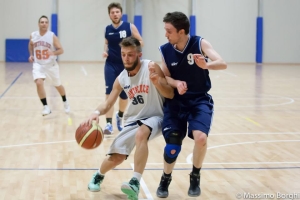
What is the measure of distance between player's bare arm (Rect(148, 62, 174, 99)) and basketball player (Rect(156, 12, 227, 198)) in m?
0.06

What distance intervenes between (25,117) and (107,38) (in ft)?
7.68

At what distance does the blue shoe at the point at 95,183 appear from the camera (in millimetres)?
5016

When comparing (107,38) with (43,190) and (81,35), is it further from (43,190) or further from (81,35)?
(81,35)

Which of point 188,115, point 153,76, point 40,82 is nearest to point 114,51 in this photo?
point 40,82

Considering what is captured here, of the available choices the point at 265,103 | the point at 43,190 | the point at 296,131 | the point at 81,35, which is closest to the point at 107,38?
the point at 296,131

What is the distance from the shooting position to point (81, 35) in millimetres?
22328

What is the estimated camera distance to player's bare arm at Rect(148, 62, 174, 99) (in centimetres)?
458

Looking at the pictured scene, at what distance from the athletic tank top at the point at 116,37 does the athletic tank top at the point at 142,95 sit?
10.6ft

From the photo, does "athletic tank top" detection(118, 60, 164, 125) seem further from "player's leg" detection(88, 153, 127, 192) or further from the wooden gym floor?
the wooden gym floor

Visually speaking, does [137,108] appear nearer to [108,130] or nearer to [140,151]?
[140,151]

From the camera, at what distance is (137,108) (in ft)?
16.3

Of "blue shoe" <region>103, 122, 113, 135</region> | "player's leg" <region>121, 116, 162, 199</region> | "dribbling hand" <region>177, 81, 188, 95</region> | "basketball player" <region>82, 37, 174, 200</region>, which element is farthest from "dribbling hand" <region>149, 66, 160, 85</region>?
"blue shoe" <region>103, 122, 113, 135</region>

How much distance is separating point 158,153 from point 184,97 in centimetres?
198

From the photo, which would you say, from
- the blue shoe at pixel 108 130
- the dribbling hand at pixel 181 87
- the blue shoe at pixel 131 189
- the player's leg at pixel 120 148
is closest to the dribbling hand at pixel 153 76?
the dribbling hand at pixel 181 87
